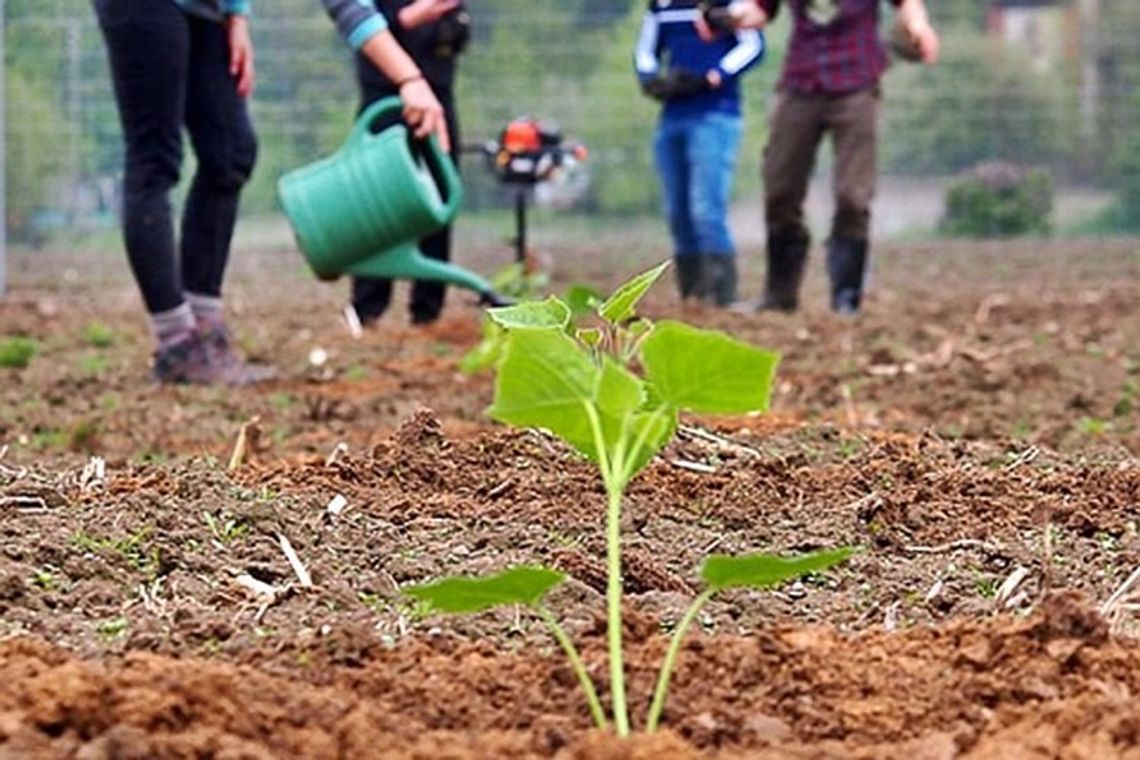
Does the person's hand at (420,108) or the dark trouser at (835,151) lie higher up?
the person's hand at (420,108)

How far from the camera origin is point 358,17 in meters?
6.50

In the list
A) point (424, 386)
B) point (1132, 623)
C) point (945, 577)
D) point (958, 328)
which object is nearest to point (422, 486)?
point (945, 577)

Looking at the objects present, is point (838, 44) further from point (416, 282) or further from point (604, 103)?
point (604, 103)

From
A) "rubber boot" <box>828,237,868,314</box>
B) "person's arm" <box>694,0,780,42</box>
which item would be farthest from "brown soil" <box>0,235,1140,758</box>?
"person's arm" <box>694,0,780,42</box>

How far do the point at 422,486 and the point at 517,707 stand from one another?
120 cm

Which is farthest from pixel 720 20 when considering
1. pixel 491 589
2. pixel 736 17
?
pixel 491 589

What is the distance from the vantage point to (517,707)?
197 centimetres

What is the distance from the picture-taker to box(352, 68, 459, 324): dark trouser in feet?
26.9

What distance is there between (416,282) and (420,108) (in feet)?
5.68

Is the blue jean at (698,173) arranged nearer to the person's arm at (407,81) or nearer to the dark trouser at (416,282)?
the dark trouser at (416,282)

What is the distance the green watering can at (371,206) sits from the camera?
277 inches

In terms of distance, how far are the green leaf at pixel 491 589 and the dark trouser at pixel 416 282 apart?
20.6 ft

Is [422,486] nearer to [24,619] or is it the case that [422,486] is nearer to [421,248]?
[24,619]

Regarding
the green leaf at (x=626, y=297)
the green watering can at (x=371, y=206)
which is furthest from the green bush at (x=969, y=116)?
the green leaf at (x=626, y=297)
